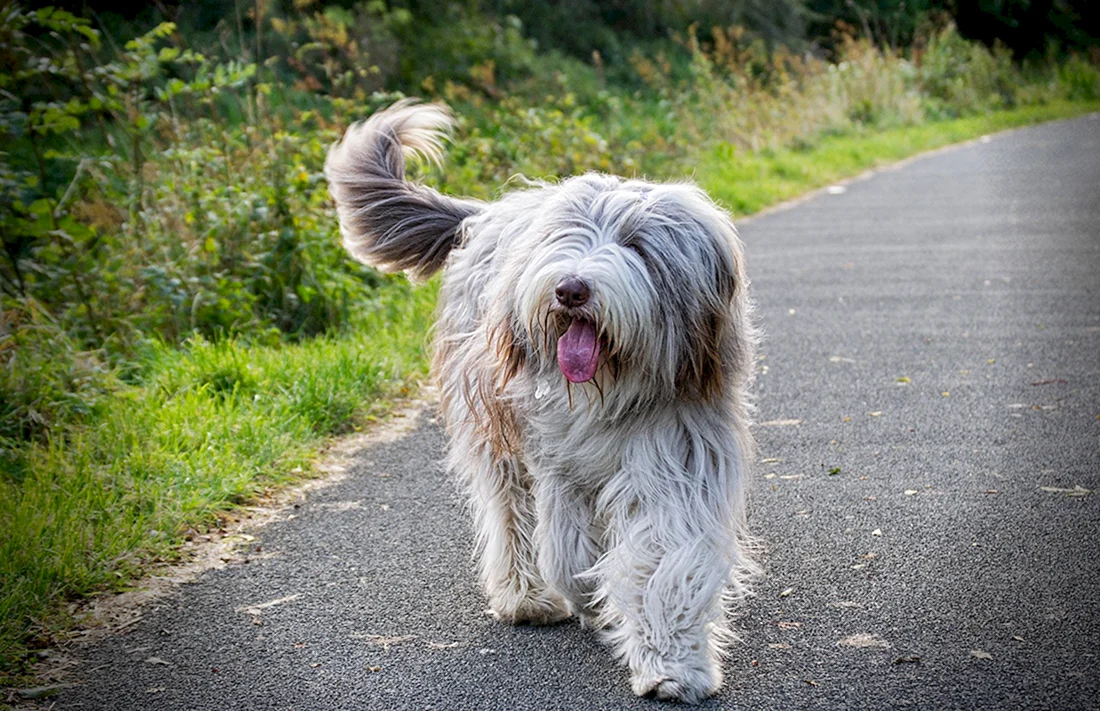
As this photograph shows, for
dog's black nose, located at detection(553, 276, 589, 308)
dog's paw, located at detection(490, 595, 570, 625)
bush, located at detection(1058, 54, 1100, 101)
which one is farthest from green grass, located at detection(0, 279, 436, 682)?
bush, located at detection(1058, 54, 1100, 101)

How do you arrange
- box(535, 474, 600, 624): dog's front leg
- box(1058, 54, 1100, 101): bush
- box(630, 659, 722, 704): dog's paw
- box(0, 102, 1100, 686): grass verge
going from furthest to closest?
1. box(1058, 54, 1100, 101): bush
2. box(0, 102, 1100, 686): grass verge
3. box(535, 474, 600, 624): dog's front leg
4. box(630, 659, 722, 704): dog's paw

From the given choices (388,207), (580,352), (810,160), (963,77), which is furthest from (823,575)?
(963,77)

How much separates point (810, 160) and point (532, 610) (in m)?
13.7

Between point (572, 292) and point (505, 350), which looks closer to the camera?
point (572, 292)

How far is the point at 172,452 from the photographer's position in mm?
5594

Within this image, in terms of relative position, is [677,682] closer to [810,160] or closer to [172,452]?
[172,452]

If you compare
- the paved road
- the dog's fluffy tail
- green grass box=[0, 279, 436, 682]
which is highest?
the dog's fluffy tail

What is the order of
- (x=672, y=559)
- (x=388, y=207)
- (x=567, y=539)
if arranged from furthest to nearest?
(x=388, y=207)
(x=567, y=539)
(x=672, y=559)

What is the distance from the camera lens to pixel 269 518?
5.18m

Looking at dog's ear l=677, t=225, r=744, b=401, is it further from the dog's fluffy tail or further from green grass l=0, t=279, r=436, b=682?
green grass l=0, t=279, r=436, b=682

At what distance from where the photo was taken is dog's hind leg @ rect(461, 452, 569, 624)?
414 cm

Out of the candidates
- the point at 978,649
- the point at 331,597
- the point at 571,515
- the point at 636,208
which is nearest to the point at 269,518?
the point at 331,597

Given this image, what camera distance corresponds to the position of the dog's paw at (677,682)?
11.3 feet

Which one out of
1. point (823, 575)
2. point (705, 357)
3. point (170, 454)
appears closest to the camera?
point (705, 357)
